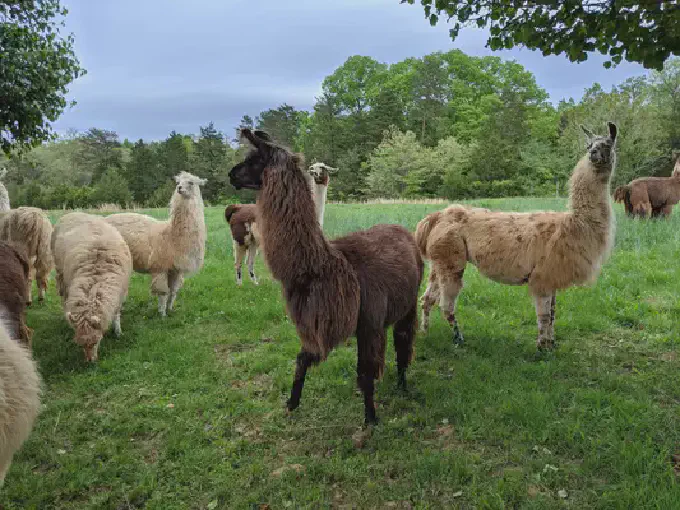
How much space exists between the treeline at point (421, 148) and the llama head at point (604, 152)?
2827 cm

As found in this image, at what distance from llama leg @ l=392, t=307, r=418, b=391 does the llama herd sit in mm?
14

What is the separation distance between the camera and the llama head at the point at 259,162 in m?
3.20

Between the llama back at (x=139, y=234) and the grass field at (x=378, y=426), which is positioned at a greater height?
the llama back at (x=139, y=234)

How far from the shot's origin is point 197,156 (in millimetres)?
39750

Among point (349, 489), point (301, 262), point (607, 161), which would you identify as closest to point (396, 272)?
point (301, 262)

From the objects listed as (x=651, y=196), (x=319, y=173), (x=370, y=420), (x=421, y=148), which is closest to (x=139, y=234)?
(x=319, y=173)

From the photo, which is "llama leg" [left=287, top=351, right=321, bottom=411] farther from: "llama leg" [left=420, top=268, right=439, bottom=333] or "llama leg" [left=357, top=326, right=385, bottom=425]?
"llama leg" [left=420, top=268, right=439, bottom=333]

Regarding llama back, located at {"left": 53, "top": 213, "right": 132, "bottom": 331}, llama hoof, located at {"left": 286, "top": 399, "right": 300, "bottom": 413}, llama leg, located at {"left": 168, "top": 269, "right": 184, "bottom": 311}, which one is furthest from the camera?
llama leg, located at {"left": 168, "top": 269, "right": 184, "bottom": 311}

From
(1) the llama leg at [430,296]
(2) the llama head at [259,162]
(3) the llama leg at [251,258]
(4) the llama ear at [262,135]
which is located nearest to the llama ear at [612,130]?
(1) the llama leg at [430,296]

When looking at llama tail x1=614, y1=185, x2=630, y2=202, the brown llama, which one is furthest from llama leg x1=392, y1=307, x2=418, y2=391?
llama tail x1=614, y1=185, x2=630, y2=202

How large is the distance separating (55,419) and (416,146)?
3439cm

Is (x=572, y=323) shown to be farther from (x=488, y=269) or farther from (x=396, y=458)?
(x=396, y=458)

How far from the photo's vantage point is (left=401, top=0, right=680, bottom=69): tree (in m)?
2.93

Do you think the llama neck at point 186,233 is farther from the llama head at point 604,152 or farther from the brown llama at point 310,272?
the llama head at point 604,152
